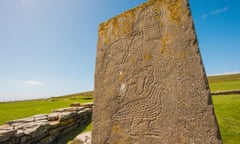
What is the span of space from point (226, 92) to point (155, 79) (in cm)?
1604

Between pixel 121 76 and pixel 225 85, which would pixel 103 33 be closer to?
pixel 121 76

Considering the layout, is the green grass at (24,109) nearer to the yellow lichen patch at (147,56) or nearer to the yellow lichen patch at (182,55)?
the yellow lichen patch at (147,56)

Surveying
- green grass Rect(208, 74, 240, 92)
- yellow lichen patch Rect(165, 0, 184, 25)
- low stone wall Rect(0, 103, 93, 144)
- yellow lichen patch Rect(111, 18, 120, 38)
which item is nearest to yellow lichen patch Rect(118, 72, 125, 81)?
yellow lichen patch Rect(111, 18, 120, 38)

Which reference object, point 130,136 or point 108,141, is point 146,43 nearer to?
point 130,136

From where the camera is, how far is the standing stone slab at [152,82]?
131 cm

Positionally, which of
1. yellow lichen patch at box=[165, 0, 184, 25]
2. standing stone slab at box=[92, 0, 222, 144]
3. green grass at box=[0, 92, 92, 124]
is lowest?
green grass at box=[0, 92, 92, 124]

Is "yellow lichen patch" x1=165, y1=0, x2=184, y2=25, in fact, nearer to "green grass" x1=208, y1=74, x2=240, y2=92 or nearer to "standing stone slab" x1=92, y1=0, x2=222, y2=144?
"standing stone slab" x1=92, y1=0, x2=222, y2=144

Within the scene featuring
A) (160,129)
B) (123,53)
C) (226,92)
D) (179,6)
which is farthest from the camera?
(226,92)

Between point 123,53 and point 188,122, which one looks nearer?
point 188,122

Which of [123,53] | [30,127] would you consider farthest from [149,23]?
[30,127]

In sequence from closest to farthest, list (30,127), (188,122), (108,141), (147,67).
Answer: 1. (188,122)
2. (147,67)
3. (108,141)
4. (30,127)

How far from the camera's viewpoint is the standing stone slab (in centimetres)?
131

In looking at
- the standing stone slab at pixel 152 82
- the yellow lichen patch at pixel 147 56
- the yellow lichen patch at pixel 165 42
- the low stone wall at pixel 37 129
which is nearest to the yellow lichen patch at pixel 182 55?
the standing stone slab at pixel 152 82

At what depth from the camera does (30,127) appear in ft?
12.0
